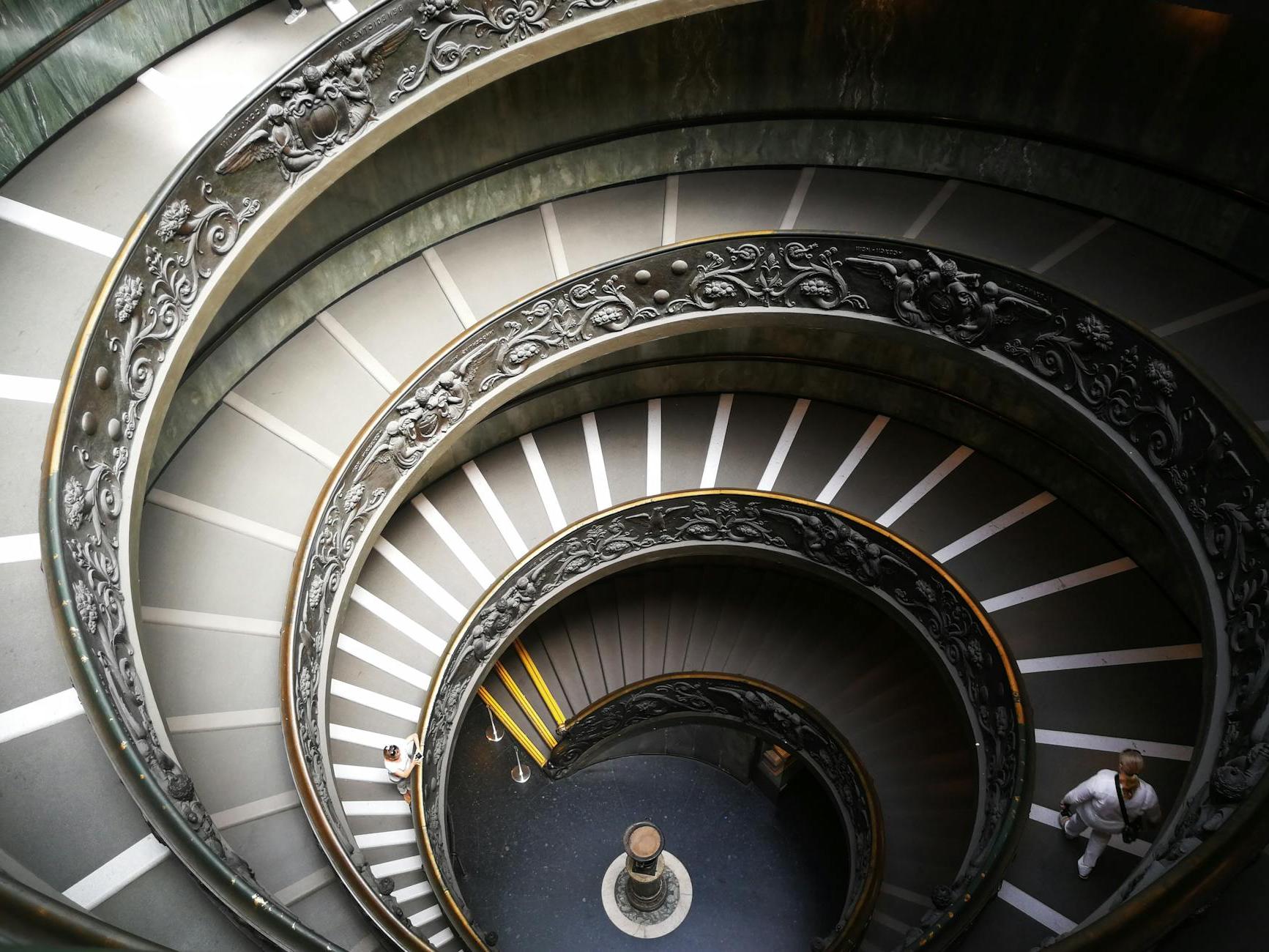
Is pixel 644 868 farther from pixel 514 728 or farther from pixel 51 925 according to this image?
pixel 51 925

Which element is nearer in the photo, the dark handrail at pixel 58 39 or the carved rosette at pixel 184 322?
the carved rosette at pixel 184 322

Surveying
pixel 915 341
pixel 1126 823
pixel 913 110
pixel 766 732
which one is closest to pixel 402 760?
pixel 766 732

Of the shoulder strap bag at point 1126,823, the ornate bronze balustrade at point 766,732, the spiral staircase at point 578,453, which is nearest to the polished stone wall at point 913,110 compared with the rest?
the spiral staircase at point 578,453

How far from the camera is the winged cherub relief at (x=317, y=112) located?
20.3 feet

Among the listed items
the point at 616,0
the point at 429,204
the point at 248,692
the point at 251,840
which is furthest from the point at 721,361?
the point at 251,840

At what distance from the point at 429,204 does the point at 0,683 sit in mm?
7023

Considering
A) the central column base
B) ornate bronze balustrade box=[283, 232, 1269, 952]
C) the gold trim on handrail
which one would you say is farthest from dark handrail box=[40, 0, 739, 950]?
the central column base

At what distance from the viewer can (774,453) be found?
37.6 feet

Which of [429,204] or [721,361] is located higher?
[429,204]

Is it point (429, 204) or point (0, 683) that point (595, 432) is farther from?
point (0, 683)

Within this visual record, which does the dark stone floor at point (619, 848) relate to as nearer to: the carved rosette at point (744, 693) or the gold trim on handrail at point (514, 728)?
the carved rosette at point (744, 693)

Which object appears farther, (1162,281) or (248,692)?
(1162,281)

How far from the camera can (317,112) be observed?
6.55m

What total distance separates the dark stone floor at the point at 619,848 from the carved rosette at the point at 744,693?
1.64 metres
